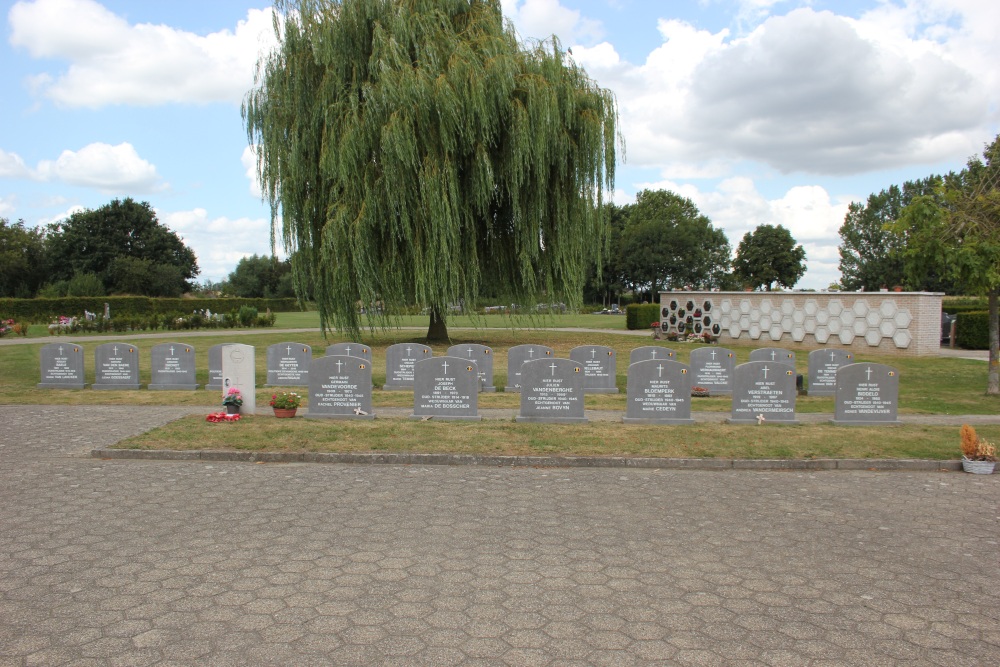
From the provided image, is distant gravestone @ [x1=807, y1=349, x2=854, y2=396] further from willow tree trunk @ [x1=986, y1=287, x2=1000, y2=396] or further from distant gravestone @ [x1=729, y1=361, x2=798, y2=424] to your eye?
distant gravestone @ [x1=729, y1=361, x2=798, y2=424]

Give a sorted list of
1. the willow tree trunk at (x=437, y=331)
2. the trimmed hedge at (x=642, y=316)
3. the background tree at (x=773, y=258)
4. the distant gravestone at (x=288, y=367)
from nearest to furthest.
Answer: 1. the distant gravestone at (x=288, y=367)
2. the willow tree trunk at (x=437, y=331)
3. the trimmed hedge at (x=642, y=316)
4. the background tree at (x=773, y=258)

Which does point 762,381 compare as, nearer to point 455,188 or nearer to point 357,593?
point 357,593

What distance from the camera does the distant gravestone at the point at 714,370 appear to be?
14656mm

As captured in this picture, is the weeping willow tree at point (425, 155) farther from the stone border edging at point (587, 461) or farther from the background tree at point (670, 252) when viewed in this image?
the background tree at point (670, 252)

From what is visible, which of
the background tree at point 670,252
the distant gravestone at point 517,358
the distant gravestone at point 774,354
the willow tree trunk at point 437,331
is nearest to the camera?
the distant gravestone at point 774,354

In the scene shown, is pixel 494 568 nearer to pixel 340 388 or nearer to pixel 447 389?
pixel 447 389

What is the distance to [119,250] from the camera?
71250mm

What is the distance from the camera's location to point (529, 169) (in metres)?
20.9

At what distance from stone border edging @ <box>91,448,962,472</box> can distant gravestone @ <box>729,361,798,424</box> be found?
249 centimetres

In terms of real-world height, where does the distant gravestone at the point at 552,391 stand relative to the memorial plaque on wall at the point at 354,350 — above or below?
below

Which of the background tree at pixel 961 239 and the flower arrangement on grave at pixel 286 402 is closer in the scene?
the flower arrangement on grave at pixel 286 402

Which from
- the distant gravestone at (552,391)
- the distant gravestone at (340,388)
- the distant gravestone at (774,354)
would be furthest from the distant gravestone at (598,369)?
the distant gravestone at (340,388)

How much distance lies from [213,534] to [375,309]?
1621 centimetres

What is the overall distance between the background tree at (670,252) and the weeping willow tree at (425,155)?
191ft
